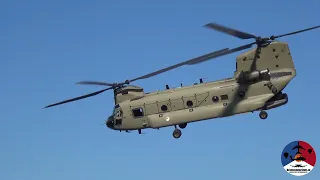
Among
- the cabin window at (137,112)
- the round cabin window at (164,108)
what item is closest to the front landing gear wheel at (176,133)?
the round cabin window at (164,108)

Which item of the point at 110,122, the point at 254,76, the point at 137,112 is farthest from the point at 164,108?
the point at 254,76

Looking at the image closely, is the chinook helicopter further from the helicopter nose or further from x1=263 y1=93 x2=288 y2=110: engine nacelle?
the helicopter nose

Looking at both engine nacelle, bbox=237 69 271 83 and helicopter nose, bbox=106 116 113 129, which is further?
helicopter nose, bbox=106 116 113 129

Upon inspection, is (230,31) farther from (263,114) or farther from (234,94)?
(263,114)

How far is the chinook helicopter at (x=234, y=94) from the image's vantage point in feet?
265

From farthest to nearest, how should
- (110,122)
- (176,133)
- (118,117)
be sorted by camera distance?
(110,122), (118,117), (176,133)

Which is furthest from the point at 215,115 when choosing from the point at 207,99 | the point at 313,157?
the point at 313,157

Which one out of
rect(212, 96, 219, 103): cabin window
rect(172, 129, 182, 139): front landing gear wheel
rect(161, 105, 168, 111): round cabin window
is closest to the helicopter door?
rect(161, 105, 168, 111): round cabin window

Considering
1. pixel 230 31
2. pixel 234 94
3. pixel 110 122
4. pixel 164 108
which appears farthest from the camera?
pixel 110 122

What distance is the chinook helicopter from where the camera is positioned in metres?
80.7

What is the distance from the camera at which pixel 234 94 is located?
81.2 m

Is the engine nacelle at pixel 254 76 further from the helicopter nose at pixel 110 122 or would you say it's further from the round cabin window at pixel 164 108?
the helicopter nose at pixel 110 122

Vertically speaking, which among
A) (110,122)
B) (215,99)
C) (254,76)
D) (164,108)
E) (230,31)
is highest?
(230,31)

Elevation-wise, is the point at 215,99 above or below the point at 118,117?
above
